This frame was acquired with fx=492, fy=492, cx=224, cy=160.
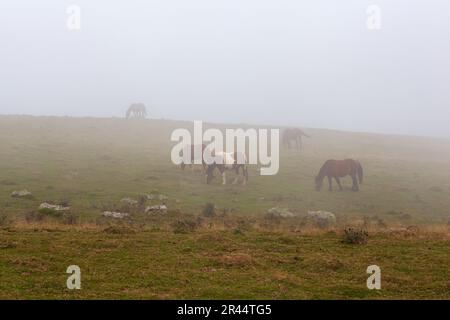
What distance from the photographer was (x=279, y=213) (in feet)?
72.7

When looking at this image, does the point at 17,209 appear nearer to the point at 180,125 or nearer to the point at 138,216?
the point at 138,216

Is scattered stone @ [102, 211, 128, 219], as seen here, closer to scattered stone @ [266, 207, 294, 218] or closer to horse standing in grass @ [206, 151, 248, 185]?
scattered stone @ [266, 207, 294, 218]

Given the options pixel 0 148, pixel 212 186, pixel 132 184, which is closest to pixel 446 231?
pixel 212 186

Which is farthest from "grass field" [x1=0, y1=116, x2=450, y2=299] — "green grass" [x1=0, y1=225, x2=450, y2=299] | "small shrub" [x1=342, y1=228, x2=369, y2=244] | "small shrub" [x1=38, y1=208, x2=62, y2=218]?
"small shrub" [x1=38, y1=208, x2=62, y2=218]

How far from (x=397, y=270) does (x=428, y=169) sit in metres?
29.9

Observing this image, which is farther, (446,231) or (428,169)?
(428,169)

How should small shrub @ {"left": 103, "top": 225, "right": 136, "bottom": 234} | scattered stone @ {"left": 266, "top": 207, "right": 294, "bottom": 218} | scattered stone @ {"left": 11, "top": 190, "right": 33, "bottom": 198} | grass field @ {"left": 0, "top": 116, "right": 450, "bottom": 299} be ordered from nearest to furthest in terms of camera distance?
1. grass field @ {"left": 0, "top": 116, "right": 450, "bottom": 299}
2. small shrub @ {"left": 103, "top": 225, "right": 136, "bottom": 234}
3. scattered stone @ {"left": 266, "top": 207, "right": 294, "bottom": 218}
4. scattered stone @ {"left": 11, "top": 190, "right": 33, "bottom": 198}

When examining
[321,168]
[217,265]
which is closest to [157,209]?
[217,265]

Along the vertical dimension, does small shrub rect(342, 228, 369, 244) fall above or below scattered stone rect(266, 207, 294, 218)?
above

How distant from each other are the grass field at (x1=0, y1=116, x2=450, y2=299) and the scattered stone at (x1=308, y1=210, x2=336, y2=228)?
648mm

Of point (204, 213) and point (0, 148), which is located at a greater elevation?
point (0, 148)

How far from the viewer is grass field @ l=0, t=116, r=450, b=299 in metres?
10.7

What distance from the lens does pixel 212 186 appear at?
28875 millimetres

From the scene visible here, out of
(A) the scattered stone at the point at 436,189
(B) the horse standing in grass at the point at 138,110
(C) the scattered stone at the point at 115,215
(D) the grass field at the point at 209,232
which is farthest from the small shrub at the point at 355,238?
(B) the horse standing in grass at the point at 138,110
